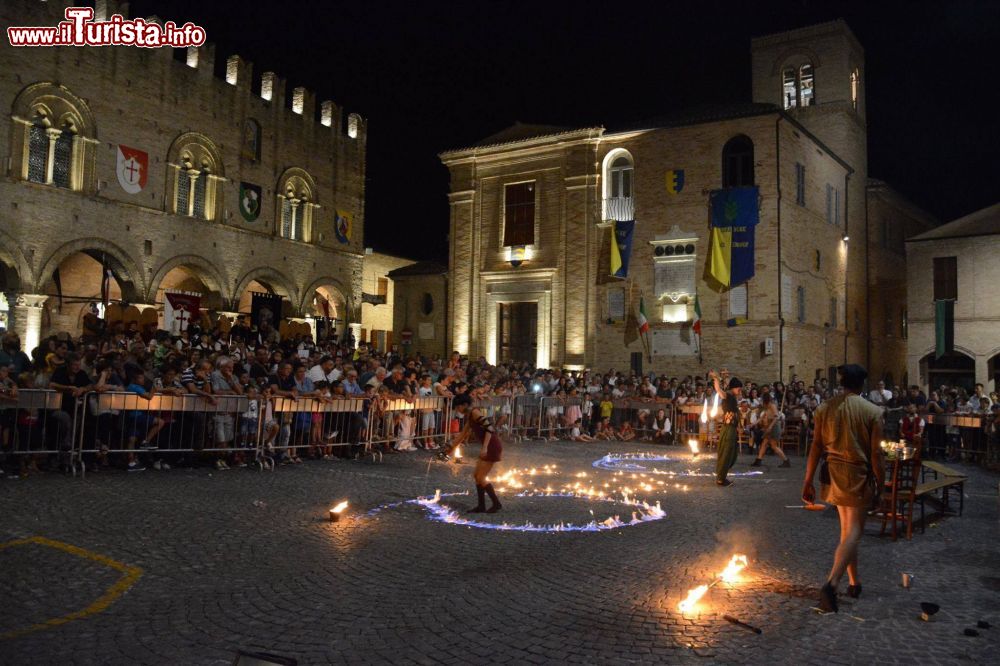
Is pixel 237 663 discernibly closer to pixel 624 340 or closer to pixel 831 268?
pixel 624 340

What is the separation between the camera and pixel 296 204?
1396 inches

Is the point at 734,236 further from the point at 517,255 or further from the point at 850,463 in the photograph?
the point at 850,463

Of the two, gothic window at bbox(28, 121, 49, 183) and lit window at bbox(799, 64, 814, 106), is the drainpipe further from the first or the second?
gothic window at bbox(28, 121, 49, 183)

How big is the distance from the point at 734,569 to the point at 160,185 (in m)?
28.1

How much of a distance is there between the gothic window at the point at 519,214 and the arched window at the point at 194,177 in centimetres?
1297

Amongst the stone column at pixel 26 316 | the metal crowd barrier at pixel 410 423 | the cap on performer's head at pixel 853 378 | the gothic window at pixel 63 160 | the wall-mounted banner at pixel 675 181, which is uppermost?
the wall-mounted banner at pixel 675 181

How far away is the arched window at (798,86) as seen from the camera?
3969 centimetres

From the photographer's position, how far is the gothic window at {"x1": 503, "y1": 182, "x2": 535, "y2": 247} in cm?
3462

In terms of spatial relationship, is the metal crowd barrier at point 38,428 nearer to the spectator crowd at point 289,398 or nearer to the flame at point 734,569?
the spectator crowd at point 289,398

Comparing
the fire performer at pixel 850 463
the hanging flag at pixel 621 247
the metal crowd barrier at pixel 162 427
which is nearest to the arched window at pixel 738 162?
the hanging flag at pixel 621 247

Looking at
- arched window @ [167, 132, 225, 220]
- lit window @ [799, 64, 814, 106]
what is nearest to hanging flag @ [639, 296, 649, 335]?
lit window @ [799, 64, 814, 106]

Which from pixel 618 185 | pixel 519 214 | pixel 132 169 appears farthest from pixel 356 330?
pixel 618 185

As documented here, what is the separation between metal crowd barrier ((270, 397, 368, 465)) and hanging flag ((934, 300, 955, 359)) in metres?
31.1

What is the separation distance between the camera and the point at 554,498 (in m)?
11.0
